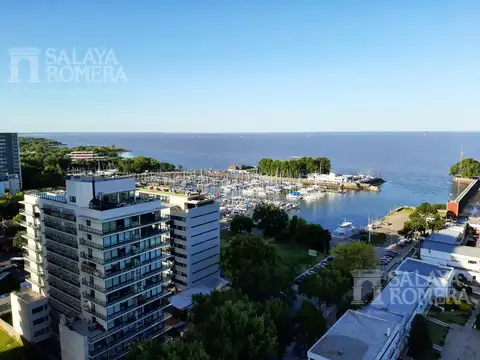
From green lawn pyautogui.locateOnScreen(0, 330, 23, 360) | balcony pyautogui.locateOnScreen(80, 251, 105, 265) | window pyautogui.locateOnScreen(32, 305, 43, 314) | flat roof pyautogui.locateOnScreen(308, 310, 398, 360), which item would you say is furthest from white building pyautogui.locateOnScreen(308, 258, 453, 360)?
green lawn pyautogui.locateOnScreen(0, 330, 23, 360)

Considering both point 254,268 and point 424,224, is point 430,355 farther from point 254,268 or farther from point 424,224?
point 424,224

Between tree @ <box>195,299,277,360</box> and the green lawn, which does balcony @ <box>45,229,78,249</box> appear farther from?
tree @ <box>195,299,277,360</box>

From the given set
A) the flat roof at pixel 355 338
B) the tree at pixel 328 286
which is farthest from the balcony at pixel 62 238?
the tree at pixel 328 286

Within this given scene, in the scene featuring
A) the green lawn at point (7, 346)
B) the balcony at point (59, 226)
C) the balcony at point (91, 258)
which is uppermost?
the balcony at point (59, 226)

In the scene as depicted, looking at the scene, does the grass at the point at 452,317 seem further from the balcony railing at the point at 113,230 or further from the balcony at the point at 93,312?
the balcony at the point at 93,312

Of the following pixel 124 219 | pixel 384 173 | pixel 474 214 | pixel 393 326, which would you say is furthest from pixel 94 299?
pixel 384 173

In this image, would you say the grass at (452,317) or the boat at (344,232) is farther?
the boat at (344,232)
